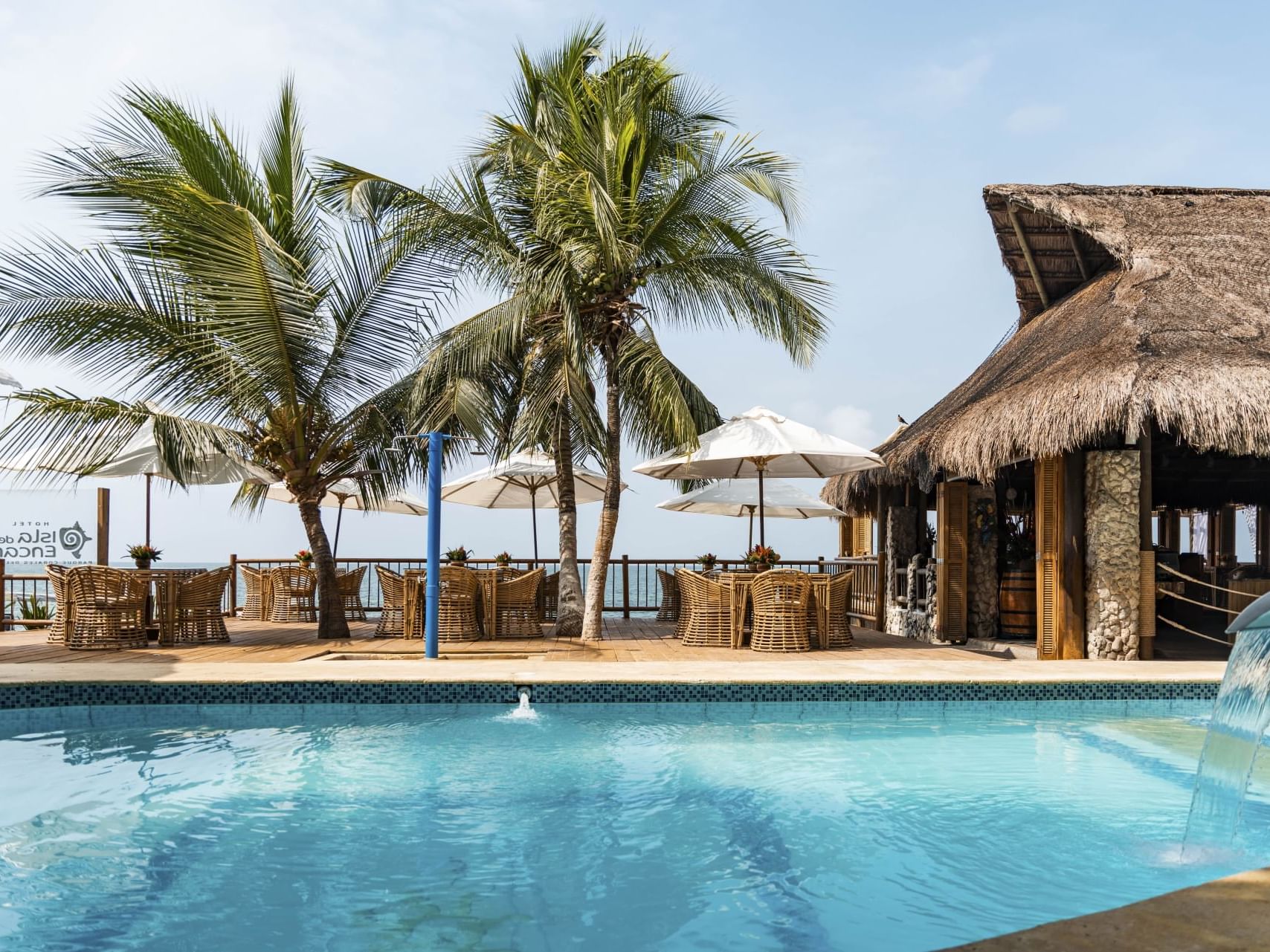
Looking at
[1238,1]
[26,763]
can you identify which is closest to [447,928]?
[26,763]

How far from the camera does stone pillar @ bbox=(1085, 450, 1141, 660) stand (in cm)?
829

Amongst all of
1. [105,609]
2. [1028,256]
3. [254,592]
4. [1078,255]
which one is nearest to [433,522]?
[105,609]

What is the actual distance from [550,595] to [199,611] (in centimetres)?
411

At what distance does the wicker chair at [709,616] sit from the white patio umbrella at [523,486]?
1.87 m

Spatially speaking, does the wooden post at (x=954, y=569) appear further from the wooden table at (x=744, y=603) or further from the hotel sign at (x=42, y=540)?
the hotel sign at (x=42, y=540)

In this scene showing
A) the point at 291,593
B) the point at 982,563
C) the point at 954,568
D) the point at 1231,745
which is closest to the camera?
the point at 1231,745

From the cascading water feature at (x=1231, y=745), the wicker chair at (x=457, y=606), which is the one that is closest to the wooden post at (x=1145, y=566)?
the cascading water feature at (x=1231, y=745)

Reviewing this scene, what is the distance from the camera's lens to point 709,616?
9.41 metres

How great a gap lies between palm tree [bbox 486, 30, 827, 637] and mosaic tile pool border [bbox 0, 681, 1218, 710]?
305cm

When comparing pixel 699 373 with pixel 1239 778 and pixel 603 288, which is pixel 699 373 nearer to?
pixel 603 288

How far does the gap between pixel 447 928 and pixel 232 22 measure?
820cm

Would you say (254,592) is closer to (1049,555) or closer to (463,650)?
(463,650)

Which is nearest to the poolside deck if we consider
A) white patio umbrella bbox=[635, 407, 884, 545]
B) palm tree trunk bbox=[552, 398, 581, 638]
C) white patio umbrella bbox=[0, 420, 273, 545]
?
palm tree trunk bbox=[552, 398, 581, 638]

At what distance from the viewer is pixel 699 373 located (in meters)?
11.0
